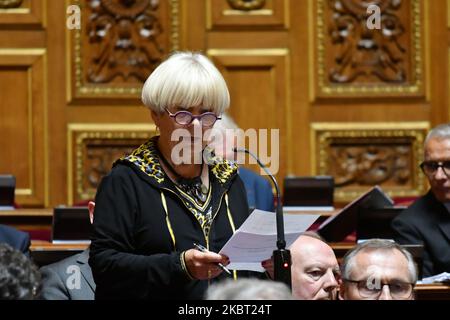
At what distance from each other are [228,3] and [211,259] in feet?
13.2

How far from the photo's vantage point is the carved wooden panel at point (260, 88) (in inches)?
251

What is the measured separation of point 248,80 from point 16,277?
441 centimetres

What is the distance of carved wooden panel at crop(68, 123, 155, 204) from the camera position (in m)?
6.32

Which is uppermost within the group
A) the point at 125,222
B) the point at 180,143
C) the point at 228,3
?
the point at 228,3

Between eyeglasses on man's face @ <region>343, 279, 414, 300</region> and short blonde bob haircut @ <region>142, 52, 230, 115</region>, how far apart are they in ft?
2.23

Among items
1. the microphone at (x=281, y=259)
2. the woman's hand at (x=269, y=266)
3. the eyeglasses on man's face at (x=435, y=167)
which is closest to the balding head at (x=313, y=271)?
the woman's hand at (x=269, y=266)

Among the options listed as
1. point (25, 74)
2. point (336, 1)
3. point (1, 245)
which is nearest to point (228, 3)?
point (336, 1)

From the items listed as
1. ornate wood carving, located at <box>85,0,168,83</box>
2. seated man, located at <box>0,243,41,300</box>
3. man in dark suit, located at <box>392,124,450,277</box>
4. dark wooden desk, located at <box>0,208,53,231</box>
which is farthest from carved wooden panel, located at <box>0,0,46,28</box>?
seated man, located at <box>0,243,41,300</box>

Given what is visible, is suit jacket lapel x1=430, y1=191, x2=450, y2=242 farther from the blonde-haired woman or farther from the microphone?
the microphone

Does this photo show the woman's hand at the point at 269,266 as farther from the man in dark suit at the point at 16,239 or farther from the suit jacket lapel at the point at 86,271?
the man in dark suit at the point at 16,239

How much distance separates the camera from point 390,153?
255 inches

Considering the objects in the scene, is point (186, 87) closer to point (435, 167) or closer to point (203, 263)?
point (203, 263)

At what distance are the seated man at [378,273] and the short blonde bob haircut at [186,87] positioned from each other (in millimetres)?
643
